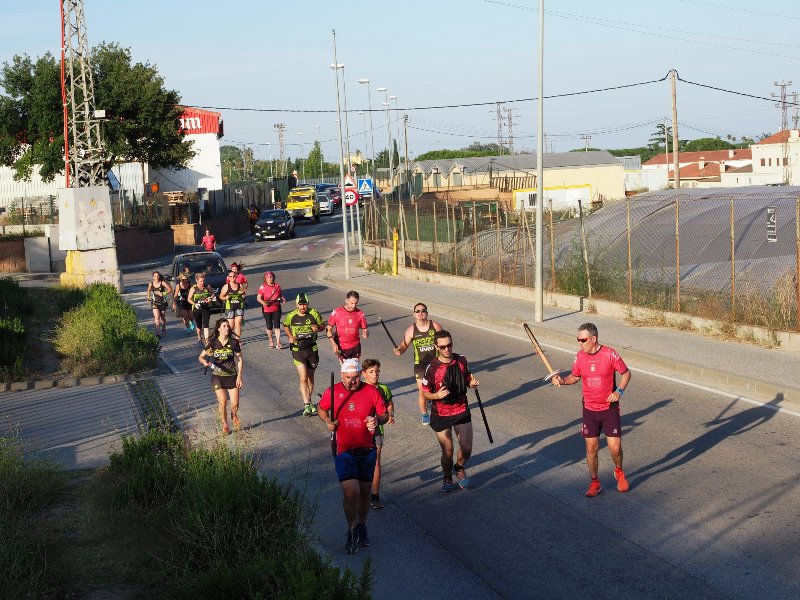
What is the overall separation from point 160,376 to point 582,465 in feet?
32.1

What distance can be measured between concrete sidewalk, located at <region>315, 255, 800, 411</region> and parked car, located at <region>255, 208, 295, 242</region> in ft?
100

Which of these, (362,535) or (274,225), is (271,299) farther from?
(274,225)

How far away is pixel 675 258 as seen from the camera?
86.6ft

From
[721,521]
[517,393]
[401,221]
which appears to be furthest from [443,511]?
[401,221]

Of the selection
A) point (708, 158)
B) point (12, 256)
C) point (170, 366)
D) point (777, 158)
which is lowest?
point (170, 366)

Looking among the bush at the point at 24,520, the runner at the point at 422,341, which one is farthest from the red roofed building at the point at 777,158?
the bush at the point at 24,520

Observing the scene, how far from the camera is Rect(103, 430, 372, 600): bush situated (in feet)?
21.0

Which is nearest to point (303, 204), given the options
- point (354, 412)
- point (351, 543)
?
point (354, 412)

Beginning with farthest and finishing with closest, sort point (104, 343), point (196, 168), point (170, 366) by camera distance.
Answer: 1. point (196, 168)
2. point (170, 366)
3. point (104, 343)

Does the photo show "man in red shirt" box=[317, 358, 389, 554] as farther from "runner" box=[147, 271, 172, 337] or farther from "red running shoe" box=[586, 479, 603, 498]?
"runner" box=[147, 271, 172, 337]

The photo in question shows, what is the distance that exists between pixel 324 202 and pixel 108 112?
30.2 m

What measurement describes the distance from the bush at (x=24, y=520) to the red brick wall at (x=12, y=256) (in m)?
35.2

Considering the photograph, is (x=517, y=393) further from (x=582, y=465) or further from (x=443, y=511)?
(x=443, y=511)

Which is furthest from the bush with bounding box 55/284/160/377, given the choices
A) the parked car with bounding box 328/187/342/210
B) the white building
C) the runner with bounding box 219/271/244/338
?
the parked car with bounding box 328/187/342/210
